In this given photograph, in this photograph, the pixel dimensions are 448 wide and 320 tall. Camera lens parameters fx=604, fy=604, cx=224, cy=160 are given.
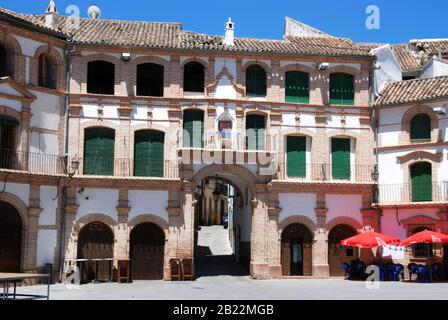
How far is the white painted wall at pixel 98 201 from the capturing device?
27.0 metres

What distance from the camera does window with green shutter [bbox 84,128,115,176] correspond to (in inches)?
1083

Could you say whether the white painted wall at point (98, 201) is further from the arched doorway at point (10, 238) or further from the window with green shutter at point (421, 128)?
the window with green shutter at point (421, 128)

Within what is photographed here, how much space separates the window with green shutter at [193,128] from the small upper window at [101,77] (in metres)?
3.77

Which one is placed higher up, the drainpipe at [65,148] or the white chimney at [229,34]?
the white chimney at [229,34]

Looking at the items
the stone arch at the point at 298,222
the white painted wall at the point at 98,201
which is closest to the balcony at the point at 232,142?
the stone arch at the point at 298,222

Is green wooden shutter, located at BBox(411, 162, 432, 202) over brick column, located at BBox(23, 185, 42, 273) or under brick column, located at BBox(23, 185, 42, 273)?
over

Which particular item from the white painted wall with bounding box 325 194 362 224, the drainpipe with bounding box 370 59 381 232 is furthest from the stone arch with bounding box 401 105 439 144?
the white painted wall with bounding box 325 194 362 224

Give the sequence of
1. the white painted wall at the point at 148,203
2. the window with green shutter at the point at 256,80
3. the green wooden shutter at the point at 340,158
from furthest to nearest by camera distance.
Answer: the green wooden shutter at the point at 340,158, the window with green shutter at the point at 256,80, the white painted wall at the point at 148,203

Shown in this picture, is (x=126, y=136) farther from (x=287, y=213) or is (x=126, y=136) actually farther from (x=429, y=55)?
(x=429, y=55)

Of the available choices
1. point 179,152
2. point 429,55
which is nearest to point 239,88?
point 179,152

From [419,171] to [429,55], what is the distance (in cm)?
975

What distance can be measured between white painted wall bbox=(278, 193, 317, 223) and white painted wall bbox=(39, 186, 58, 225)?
10291mm

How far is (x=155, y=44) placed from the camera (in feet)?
92.7

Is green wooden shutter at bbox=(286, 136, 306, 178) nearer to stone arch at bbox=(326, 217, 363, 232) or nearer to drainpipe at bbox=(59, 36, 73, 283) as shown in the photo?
stone arch at bbox=(326, 217, 363, 232)
